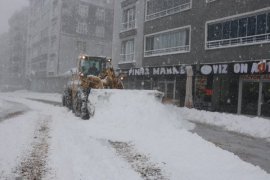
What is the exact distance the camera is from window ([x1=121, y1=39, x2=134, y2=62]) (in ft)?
115

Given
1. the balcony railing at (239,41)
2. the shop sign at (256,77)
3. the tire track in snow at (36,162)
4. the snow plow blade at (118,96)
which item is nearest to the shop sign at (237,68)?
the shop sign at (256,77)

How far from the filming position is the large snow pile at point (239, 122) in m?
13.9

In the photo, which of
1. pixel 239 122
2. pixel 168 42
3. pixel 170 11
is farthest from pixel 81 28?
pixel 239 122

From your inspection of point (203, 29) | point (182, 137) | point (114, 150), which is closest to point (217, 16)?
point (203, 29)

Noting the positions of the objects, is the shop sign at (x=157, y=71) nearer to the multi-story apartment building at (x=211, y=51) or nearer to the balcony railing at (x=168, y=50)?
the multi-story apartment building at (x=211, y=51)

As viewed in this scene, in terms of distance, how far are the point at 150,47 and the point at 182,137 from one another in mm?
21776

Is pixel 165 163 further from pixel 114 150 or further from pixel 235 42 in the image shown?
pixel 235 42

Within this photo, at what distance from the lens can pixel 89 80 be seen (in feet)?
55.6

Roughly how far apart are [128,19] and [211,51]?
13853mm

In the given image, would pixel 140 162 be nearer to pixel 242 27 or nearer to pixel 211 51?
pixel 242 27

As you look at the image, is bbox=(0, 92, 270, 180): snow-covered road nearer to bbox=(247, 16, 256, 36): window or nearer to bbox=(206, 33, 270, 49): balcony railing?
bbox=(206, 33, 270, 49): balcony railing

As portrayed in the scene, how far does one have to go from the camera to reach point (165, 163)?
775 centimetres

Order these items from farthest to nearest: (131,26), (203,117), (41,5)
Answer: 1. (41,5)
2. (131,26)
3. (203,117)

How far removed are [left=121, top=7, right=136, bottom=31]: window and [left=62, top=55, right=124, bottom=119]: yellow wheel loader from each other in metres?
16.8
